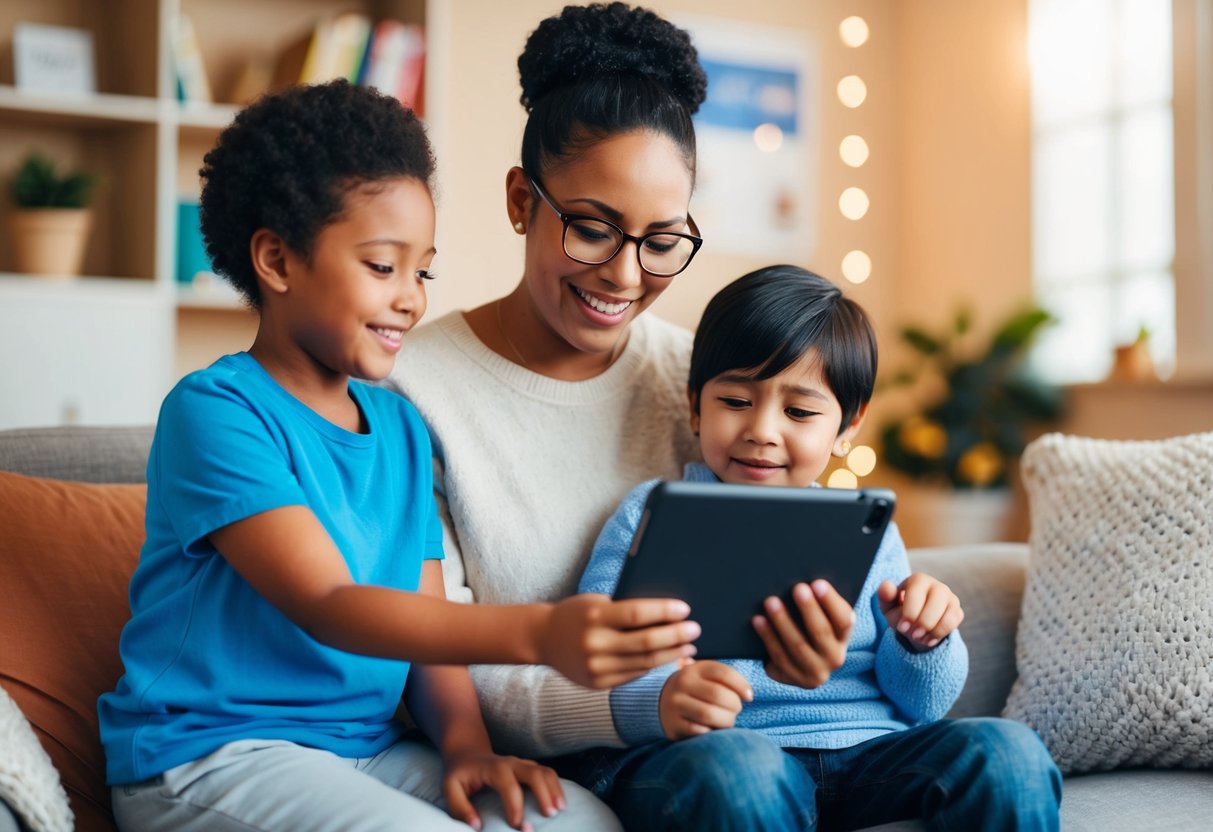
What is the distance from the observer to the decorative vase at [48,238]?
2838 millimetres

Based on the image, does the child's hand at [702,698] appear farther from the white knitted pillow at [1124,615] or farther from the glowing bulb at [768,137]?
the glowing bulb at [768,137]

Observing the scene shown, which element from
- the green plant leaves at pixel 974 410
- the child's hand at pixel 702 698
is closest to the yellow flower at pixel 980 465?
the green plant leaves at pixel 974 410

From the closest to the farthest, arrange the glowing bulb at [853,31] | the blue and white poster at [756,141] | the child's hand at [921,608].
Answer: the child's hand at [921,608]
the blue and white poster at [756,141]
the glowing bulb at [853,31]

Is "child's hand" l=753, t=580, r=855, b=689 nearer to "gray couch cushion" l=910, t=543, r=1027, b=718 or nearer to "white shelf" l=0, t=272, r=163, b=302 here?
"gray couch cushion" l=910, t=543, r=1027, b=718

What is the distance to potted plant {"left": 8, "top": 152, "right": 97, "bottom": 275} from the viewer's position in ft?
9.32

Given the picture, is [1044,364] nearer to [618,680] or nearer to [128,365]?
[128,365]

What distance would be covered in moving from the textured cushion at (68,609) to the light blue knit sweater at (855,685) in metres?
0.52

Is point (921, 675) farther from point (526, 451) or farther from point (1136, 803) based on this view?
point (526, 451)

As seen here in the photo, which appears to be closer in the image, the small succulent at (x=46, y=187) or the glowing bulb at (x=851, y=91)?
the small succulent at (x=46, y=187)

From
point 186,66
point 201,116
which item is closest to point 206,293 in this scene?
point 201,116

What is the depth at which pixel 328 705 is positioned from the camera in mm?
1139

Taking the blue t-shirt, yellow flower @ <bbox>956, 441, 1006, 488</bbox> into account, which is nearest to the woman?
the blue t-shirt

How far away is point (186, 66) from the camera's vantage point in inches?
117

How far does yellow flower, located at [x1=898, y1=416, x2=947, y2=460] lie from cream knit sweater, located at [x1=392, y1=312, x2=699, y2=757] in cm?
221
